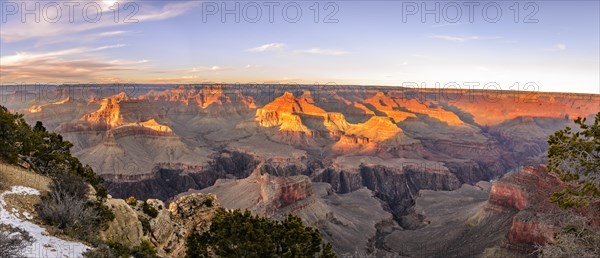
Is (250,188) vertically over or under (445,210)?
over

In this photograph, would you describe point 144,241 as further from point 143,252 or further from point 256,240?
point 256,240

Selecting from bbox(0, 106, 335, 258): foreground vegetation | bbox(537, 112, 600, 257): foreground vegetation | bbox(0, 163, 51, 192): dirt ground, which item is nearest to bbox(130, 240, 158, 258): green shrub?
bbox(0, 106, 335, 258): foreground vegetation

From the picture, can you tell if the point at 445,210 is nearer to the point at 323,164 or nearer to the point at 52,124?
the point at 323,164

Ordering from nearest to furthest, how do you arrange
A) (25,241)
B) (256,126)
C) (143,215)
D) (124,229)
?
(25,241) < (124,229) < (143,215) < (256,126)

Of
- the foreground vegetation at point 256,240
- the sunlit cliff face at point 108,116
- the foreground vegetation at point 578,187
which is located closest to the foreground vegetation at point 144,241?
the foreground vegetation at point 256,240

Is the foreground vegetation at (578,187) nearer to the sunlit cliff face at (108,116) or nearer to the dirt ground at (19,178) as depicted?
the dirt ground at (19,178)

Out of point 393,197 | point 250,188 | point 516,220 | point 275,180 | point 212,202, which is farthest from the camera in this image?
point 393,197

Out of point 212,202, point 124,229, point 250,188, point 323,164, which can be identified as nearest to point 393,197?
point 323,164

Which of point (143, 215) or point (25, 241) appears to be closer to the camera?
point (25, 241)

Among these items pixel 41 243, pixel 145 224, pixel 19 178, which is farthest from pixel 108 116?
pixel 41 243
